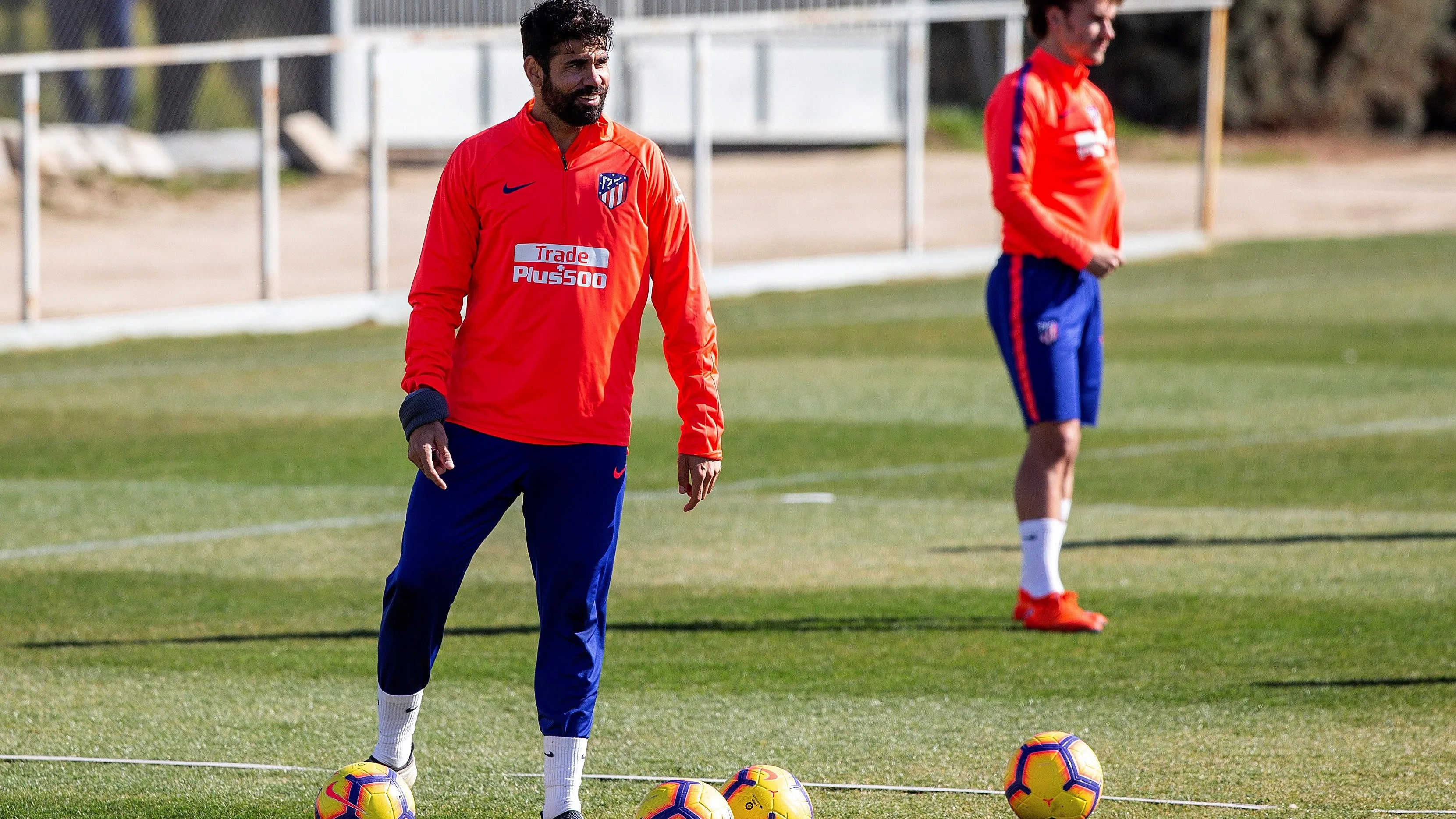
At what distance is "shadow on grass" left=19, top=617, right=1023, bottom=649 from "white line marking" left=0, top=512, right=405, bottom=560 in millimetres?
1762

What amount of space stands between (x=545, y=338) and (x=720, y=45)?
2806cm

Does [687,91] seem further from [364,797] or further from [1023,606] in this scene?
[364,797]

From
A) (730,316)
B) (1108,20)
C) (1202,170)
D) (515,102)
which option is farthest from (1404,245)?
(1108,20)

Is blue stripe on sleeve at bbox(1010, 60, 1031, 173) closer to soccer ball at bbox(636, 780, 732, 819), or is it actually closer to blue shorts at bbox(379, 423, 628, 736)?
blue shorts at bbox(379, 423, 628, 736)

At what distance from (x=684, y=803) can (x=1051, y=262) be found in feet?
11.1

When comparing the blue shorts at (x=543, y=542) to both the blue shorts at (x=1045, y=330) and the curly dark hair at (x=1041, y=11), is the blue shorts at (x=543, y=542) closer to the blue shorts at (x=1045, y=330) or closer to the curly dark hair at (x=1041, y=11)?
the blue shorts at (x=1045, y=330)

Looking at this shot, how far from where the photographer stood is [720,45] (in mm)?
32625

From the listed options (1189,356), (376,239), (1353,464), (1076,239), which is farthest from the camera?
(376,239)

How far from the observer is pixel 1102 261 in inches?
300

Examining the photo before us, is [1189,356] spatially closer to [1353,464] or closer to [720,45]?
[1353,464]

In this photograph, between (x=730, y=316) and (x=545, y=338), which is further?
(x=730, y=316)

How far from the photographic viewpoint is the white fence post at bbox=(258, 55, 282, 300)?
1753 centimetres

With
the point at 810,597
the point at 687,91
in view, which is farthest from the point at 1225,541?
the point at 687,91

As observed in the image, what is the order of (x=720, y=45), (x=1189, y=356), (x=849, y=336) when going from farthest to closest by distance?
(x=720, y=45) < (x=849, y=336) < (x=1189, y=356)
